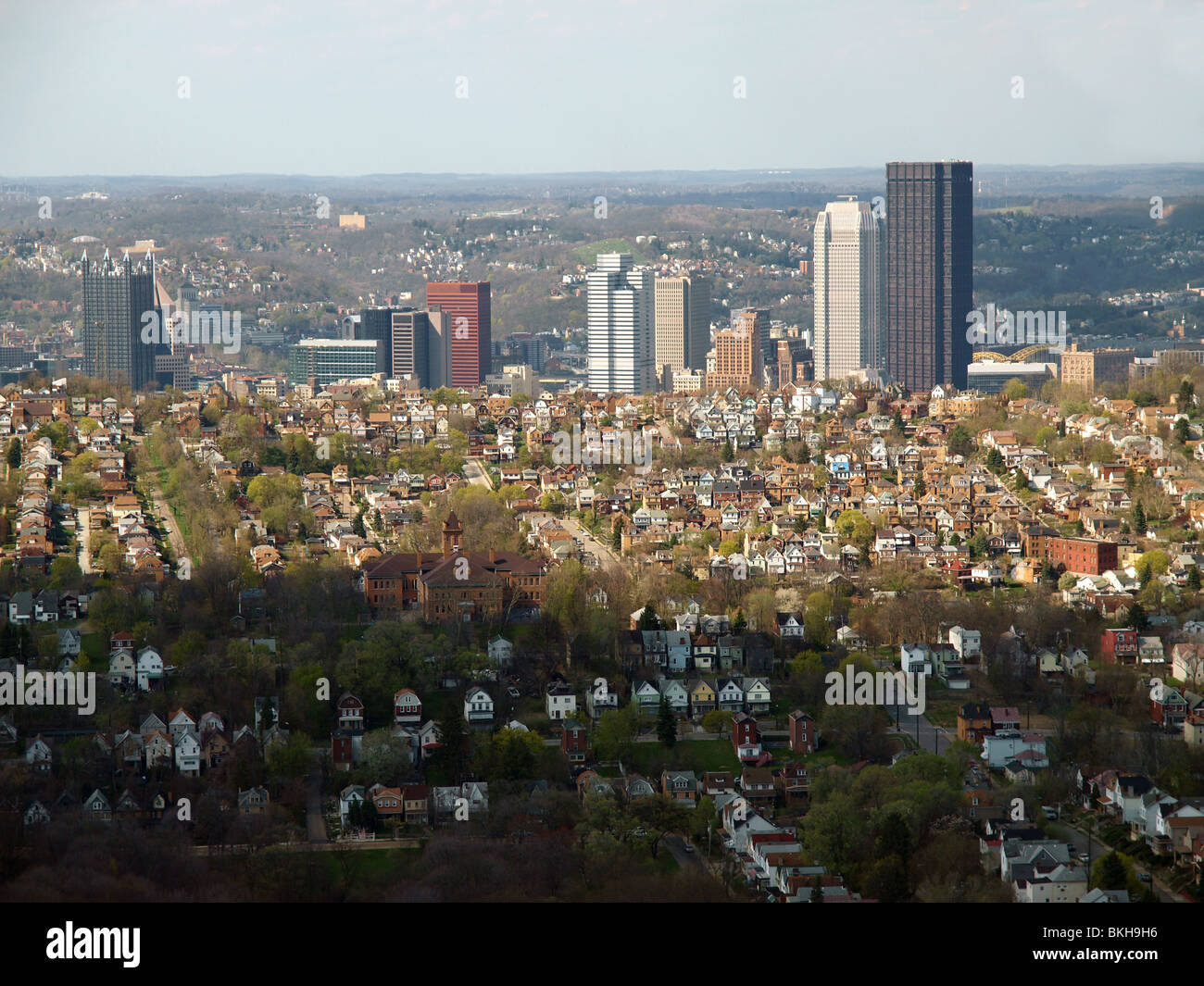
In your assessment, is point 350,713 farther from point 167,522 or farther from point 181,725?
point 167,522

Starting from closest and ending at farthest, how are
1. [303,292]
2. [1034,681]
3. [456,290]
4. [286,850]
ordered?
[286,850], [1034,681], [456,290], [303,292]

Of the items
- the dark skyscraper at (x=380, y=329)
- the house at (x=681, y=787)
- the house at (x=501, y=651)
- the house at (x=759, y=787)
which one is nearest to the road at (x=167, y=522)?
the house at (x=501, y=651)

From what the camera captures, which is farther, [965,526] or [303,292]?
[303,292]

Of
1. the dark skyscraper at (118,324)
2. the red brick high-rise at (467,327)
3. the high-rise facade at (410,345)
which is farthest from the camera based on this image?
the red brick high-rise at (467,327)

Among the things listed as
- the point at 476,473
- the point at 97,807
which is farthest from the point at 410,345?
the point at 97,807

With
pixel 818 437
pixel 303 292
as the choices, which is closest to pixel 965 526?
pixel 818 437

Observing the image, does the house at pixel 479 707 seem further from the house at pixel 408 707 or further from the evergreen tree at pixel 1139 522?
the evergreen tree at pixel 1139 522

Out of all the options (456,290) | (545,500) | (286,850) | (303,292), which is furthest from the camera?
(303,292)
